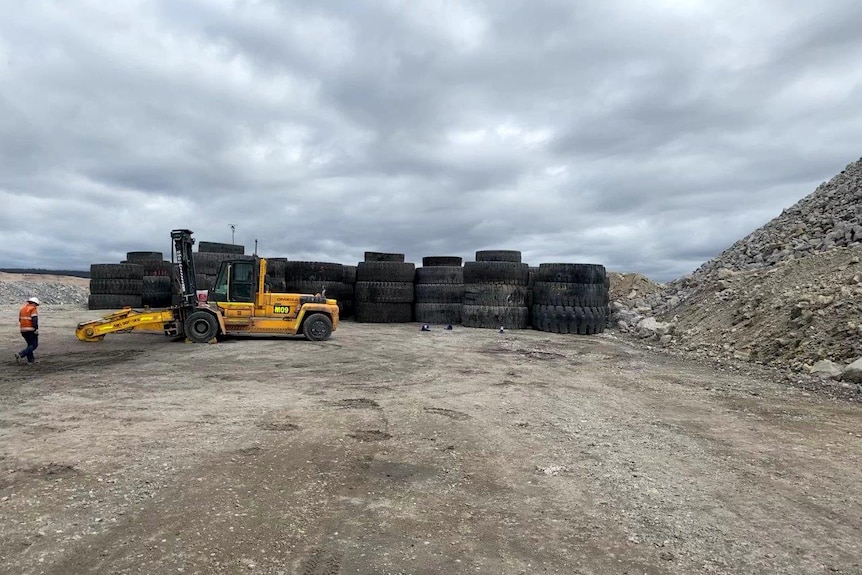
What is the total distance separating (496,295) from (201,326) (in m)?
8.71

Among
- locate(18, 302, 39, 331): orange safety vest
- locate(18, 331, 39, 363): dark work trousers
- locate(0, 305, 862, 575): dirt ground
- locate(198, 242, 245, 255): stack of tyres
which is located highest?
locate(198, 242, 245, 255): stack of tyres

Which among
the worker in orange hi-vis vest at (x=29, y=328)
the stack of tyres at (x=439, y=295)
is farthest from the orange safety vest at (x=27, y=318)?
the stack of tyres at (x=439, y=295)

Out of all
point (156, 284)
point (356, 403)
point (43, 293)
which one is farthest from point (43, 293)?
point (356, 403)

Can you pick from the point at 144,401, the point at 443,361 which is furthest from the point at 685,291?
the point at 144,401

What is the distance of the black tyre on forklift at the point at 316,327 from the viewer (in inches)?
508

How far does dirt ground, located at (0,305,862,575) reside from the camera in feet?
10.2

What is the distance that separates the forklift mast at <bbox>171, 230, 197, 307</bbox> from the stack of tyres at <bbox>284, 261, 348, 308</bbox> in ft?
18.1

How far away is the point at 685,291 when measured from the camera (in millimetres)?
19625

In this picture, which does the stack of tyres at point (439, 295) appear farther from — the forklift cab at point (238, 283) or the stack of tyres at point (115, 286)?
the stack of tyres at point (115, 286)

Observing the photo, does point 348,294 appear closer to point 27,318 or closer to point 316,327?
point 316,327

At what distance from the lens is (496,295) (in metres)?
16.8

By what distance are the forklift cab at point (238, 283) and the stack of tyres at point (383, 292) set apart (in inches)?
234

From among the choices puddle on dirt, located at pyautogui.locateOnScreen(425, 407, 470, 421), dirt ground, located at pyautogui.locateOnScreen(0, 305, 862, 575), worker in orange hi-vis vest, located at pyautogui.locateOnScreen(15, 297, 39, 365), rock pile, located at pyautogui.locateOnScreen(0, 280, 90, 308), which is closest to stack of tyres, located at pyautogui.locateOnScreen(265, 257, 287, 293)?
worker in orange hi-vis vest, located at pyautogui.locateOnScreen(15, 297, 39, 365)

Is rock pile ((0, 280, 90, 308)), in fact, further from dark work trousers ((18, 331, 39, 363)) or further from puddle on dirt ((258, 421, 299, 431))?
puddle on dirt ((258, 421, 299, 431))
